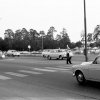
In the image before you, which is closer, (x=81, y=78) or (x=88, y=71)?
(x=88, y=71)

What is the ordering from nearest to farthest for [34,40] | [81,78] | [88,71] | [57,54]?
[88,71]
[81,78]
[57,54]
[34,40]

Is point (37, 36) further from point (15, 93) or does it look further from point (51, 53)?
point (15, 93)

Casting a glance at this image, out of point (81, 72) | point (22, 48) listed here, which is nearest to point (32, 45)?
point (22, 48)

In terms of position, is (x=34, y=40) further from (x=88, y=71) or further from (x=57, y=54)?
(x=88, y=71)

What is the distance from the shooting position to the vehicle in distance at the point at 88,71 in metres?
10.6

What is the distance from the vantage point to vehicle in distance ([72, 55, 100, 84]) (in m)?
10.6

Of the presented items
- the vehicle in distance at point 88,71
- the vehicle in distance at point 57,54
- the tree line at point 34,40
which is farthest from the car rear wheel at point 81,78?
the tree line at point 34,40

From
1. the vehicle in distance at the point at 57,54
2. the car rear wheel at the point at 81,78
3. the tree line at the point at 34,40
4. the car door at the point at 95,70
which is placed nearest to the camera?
the car door at the point at 95,70

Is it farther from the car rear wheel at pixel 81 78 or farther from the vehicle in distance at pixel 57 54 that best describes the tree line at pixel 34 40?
the car rear wheel at pixel 81 78

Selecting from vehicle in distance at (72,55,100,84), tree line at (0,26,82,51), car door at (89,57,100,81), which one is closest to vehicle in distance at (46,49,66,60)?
vehicle in distance at (72,55,100,84)

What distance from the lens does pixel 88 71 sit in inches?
435

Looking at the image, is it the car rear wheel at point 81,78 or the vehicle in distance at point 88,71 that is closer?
the vehicle in distance at point 88,71

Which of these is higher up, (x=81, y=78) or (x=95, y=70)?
(x=95, y=70)

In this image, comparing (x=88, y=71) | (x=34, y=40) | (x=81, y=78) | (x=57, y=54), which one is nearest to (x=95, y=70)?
(x=88, y=71)
